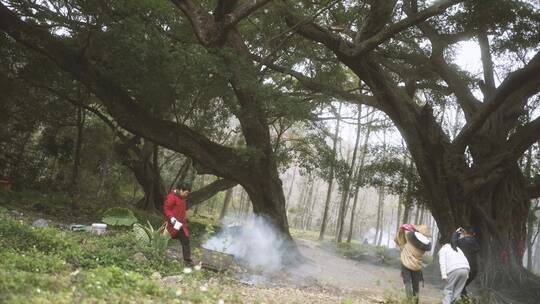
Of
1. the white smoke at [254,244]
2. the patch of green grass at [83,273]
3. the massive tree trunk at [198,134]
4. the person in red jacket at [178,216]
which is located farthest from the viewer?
the massive tree trunk at [198,134]

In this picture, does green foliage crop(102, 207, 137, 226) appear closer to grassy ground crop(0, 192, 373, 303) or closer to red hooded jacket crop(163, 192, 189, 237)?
grassy ground crop(0, 192, 373, 303)

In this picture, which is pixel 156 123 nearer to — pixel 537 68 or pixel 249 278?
pixel 249 278

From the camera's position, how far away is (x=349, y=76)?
2261cm

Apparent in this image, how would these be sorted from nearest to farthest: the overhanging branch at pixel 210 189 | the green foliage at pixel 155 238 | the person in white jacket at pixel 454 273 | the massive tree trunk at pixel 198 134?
the person in white jacket at pixel 454 273
the green foliage at pixel 155 238
the massive tree trunk at pixel 198 134
the overhanging branch at pixel 210 189

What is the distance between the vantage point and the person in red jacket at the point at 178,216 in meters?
8.84

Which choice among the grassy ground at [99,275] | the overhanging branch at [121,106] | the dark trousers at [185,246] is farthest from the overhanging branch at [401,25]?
the dark trousers at [185,246]

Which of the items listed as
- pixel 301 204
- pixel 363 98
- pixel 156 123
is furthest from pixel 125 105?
pixel 301 204

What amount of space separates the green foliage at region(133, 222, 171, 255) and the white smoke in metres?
3.56

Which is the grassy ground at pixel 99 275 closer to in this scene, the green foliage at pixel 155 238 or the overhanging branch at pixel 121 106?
the green foliage at pixel 155 238

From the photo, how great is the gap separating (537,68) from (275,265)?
808 centimetres

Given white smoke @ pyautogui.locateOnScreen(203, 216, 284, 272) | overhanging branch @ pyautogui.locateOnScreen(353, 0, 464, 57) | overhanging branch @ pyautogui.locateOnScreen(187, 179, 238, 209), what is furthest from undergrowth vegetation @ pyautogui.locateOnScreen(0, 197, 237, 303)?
overhanging branch @ pyautogui.locateOnScreen(187, 179, 238, 209)

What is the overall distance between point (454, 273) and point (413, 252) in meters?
0.81

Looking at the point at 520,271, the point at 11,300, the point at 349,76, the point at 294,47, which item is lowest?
the point at 11,300

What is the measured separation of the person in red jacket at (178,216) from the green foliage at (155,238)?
0.18 m
